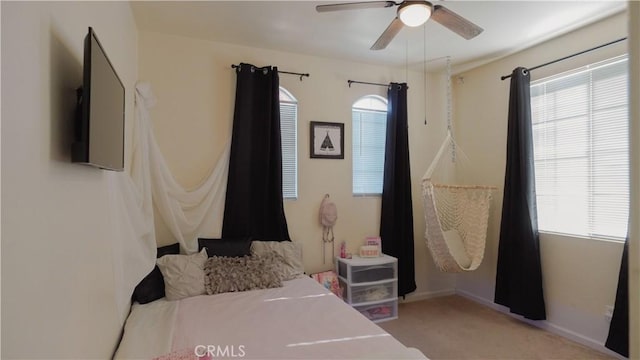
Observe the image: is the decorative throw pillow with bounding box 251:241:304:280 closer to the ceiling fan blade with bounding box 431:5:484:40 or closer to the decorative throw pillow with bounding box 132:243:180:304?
the decorative throw pillow with bounding box 132:243:180:304

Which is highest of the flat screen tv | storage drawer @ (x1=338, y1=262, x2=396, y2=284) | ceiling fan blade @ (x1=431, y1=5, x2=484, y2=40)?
ceiling fan blade @ (x1=431, y1=5, x2=484, y2=40)

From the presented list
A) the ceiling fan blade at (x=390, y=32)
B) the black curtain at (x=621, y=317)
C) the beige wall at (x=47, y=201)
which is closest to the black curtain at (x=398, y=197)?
the ceiling fan blade at (x=390, y=32)

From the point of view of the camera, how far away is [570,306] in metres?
2.91

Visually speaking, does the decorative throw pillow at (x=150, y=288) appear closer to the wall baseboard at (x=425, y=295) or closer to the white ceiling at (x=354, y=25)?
the white ceiling at (x=354, y=25)

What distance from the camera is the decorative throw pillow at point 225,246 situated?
2875mm

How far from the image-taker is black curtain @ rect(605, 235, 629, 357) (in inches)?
95.9

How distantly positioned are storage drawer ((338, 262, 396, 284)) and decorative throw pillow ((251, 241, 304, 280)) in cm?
57

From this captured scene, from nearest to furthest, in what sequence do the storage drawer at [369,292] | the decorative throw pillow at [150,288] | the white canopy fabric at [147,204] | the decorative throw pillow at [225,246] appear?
the white canopy fabric at [147,204], the decorative throw pillow at [150,288], the decorative throw pillow at [225,246], the storage drawer at [369,292]

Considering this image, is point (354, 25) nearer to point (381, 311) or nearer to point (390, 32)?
point (390, 32)

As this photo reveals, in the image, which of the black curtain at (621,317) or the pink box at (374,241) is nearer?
the black curtain at (621,317)

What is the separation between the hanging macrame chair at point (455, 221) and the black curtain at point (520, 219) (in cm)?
25

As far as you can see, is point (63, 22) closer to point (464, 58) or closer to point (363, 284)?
point (363, 284)

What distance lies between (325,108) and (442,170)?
169cm

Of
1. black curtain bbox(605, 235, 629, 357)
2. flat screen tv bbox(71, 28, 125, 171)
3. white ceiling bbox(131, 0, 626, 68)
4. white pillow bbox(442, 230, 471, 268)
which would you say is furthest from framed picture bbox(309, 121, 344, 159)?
black curtain bbox(605, 235, 629, 357)
